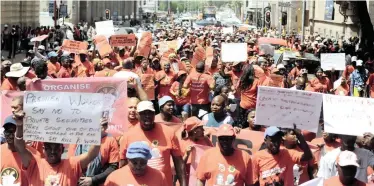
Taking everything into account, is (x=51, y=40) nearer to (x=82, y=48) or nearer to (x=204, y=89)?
(x=82, y=48)

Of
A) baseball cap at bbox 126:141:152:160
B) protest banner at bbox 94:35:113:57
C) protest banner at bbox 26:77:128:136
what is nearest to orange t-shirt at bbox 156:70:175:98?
protest banner at bbox 94:35:113:57

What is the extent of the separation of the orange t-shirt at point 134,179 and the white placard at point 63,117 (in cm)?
31

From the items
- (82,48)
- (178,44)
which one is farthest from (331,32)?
(82,48)

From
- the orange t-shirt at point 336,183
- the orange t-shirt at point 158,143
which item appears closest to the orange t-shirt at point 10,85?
the orange t-shirt at point 158,143

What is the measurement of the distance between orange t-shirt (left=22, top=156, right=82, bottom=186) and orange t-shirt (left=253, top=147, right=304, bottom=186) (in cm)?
162

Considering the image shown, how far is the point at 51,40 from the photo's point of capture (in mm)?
32000

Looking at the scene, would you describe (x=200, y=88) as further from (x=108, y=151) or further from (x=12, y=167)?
(x=12, y=167)

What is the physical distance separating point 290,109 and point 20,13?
3761 centimetres

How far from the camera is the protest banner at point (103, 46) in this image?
16.0 metres

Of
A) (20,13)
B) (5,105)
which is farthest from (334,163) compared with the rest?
(20,13)

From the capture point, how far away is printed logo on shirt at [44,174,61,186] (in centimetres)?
513

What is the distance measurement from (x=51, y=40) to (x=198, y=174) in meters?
27.2

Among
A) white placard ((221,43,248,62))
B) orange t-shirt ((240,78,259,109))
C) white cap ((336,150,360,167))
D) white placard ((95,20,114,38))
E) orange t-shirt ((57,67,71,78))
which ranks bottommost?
orange t-shirt ((240,78,259,109))

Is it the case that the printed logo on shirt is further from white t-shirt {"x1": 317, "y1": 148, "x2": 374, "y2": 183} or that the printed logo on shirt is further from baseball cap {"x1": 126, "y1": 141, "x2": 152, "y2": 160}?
white t-shirt {"x1": 317, "y1": 148, "x2": 374, "y2": 183}
